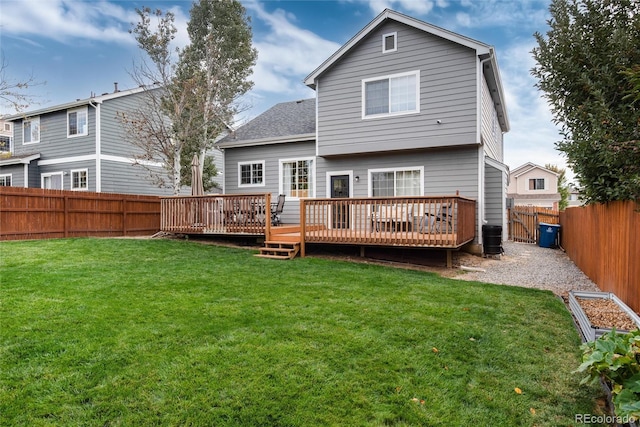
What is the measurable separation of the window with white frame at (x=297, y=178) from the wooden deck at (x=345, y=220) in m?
2.30

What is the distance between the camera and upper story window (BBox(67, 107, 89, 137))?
639 inches

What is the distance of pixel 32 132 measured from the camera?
18297 mm

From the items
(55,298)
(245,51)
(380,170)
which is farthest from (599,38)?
(245,51)

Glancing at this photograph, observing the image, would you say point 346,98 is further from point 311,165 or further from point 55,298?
point 55,298

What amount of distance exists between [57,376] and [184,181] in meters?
14.9

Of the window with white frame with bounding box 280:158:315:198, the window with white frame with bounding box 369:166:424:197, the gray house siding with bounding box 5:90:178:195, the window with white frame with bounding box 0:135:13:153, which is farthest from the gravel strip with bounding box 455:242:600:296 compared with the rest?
the window with white frame with bounding box 0:135:13:153

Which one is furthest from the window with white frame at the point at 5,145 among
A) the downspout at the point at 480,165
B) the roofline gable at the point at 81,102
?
the downspout at the point at 480,165

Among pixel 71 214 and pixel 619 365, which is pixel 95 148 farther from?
pixel 619 365

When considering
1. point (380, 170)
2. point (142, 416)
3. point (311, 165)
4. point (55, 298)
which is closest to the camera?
point (142, 416)

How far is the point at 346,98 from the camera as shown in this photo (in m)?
11.2

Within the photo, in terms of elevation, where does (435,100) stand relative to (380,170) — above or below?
above

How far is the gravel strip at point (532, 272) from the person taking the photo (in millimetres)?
A: 6750

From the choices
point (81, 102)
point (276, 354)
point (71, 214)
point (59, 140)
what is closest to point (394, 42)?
point (276, 354)

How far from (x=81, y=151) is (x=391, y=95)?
1438 cm
